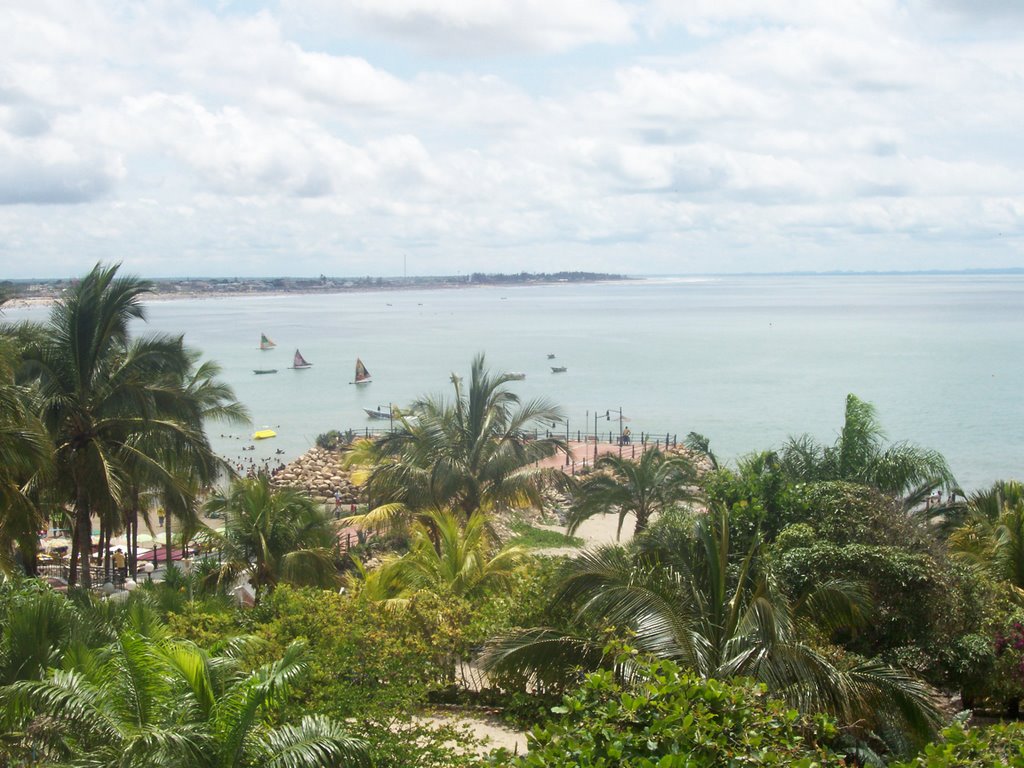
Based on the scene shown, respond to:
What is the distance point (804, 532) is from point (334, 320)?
614ft

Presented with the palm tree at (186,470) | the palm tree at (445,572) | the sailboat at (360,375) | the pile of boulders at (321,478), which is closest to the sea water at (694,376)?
the sailboat at (360,375)

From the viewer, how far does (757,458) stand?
49.5 ft

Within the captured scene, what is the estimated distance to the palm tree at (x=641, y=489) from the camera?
19.0 m

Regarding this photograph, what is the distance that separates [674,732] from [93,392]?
39.8ft

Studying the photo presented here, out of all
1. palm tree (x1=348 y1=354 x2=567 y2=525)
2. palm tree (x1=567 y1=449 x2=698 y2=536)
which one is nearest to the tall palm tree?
palm tree (x1=348 y1=354 x2=567 y2=525)

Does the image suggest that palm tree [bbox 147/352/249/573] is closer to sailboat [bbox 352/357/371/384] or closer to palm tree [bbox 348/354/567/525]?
palm tree [bbox 348/354/567/525]

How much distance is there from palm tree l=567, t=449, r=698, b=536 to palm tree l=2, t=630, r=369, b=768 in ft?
39.6

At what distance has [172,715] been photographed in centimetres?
663

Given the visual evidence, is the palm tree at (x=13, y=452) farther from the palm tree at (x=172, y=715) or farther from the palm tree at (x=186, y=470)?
the palm tree at (x=172, y=715)

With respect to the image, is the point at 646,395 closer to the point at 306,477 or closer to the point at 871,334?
the point at 306,477

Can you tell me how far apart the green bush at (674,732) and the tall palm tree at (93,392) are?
34.7 ft

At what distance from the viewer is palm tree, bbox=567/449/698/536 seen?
62.3 ft

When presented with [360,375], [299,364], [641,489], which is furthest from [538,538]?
[299,364]

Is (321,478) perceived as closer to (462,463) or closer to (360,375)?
(462,463)
